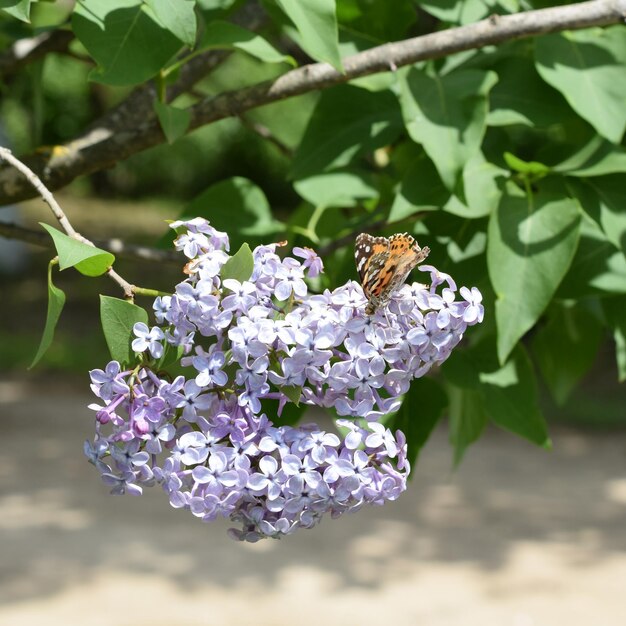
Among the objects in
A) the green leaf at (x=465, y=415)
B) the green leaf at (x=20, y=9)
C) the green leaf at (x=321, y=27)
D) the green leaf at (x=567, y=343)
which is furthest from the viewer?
the green leaf at (x=567, y=343)

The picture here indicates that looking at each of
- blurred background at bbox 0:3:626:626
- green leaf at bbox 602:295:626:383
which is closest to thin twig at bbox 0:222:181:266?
green leaf at bbox 602:295:626:383

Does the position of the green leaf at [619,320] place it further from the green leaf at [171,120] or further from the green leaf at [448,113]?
the green leaf at [171,120]

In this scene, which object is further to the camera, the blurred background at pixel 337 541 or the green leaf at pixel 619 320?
the blurred background at pixel 337 541

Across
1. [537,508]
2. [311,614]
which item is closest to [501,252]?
[311,614]

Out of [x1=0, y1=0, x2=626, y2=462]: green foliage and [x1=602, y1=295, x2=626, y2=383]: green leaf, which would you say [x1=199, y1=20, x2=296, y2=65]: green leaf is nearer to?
[x1=0, y1=0, x2=626, y2=462]: green foliage

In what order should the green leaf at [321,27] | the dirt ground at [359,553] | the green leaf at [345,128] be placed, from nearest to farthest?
1. the green leaf at [321,27]
2. the green leaf at [345,128]
3. the dirt ground at [359,553]

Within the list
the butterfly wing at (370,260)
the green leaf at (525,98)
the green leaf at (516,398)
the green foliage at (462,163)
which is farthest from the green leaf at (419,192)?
the butterfly wing at (370,260)
